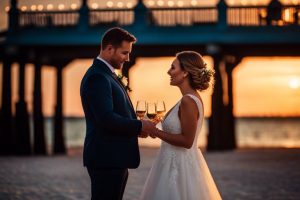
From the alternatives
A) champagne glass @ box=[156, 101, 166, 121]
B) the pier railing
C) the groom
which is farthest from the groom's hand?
the pier railing

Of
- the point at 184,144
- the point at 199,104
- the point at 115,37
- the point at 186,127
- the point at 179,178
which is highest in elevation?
the point at 115,37

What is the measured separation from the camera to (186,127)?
5.77 meters

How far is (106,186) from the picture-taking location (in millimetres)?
5414

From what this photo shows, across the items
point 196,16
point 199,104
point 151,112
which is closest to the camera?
point 199,104

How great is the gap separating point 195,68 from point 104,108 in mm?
960

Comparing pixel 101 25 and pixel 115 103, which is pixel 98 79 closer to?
pixel 115 103

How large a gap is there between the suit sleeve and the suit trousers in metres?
0.31

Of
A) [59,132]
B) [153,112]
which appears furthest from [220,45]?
[153,112]

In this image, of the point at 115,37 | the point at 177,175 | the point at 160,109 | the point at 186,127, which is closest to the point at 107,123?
the point at 115,37

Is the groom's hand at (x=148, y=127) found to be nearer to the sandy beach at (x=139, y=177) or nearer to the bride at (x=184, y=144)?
the bride at (x=184, y=144)

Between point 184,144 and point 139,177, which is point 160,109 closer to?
point 184,144

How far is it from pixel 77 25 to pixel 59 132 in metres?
4.63

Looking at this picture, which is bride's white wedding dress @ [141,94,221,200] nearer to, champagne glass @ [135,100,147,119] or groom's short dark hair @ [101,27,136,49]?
champagne glass @ [135,100,147,119]

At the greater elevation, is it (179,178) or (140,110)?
(140,110)
